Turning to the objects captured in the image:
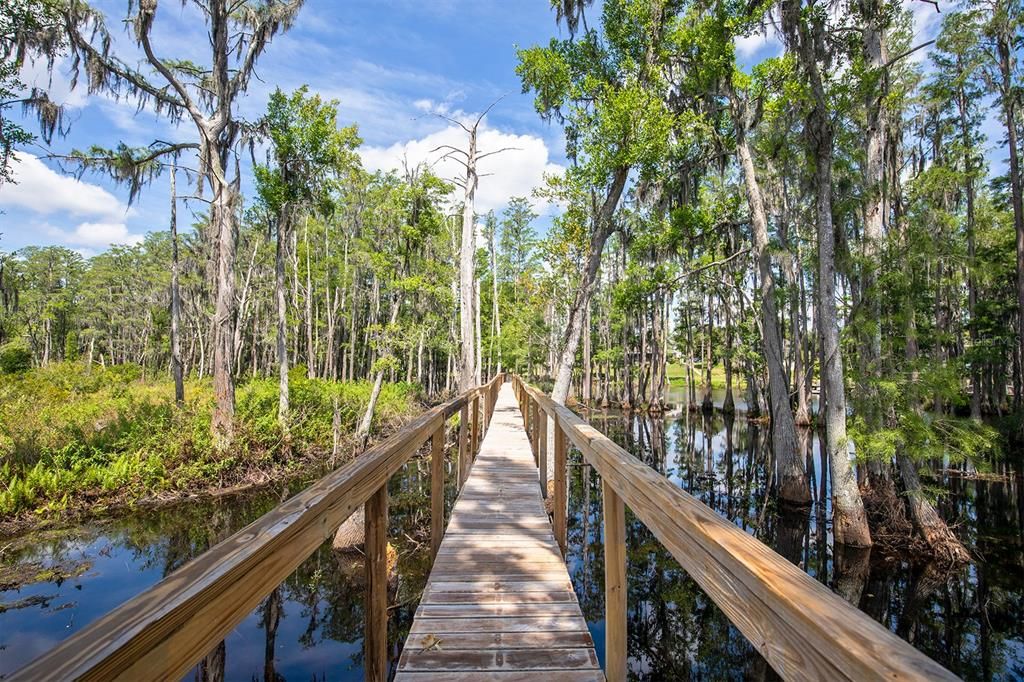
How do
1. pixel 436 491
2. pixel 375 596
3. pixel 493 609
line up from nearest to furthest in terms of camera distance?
1. pixel 375 596
2. pixel 493 609
3. pixel 436 491

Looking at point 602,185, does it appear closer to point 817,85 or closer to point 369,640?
point 817,85

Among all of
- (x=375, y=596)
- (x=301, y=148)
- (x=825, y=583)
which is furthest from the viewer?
(x=301, y=148)

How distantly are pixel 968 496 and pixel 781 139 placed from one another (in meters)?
9.41

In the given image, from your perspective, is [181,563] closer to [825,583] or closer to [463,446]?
[463,446]

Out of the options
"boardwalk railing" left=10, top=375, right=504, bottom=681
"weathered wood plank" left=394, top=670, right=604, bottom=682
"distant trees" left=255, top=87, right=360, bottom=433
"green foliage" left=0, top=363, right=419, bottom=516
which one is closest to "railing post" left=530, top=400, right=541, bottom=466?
"weathered wood plank" left=394, top=670, right=604, bottom=682

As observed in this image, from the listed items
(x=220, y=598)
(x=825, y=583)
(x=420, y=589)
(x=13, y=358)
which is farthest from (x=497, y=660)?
(x=13, y=358)

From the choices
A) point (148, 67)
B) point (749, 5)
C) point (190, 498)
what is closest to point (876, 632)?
point (190, 498)

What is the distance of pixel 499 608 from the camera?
9.98 ft

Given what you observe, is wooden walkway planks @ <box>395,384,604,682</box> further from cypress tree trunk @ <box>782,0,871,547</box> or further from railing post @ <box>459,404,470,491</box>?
cypress tree trunk @ <box>782,0,871,547</box>

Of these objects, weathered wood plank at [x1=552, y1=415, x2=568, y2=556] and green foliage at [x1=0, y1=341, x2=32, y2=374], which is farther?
green foliage at [x1=0, y1=341, x2=32, y2=374]

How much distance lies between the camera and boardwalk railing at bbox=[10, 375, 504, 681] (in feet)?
2.29

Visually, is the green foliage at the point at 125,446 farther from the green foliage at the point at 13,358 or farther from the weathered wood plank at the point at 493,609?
the green foliage at the point at 13,358

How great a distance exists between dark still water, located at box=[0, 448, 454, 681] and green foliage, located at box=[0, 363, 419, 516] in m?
0.85

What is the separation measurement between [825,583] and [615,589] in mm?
7734
